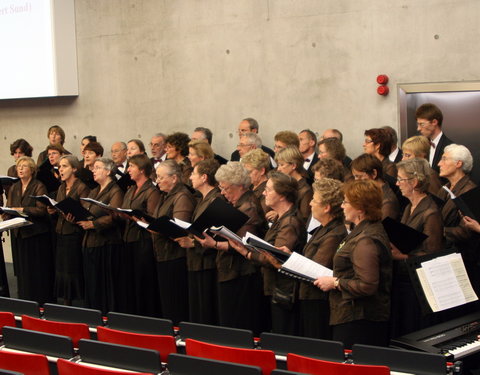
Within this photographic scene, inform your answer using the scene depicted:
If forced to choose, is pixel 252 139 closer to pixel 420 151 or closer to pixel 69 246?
pixel 420 151

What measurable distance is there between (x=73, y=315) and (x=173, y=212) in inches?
59.7

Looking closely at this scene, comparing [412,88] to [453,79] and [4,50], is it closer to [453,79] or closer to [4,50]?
[453,79]

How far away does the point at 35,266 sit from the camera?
748 centimetres

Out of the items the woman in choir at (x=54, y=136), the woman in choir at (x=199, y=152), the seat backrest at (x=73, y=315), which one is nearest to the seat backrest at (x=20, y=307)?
the seat backrest at (x=73, y=315)

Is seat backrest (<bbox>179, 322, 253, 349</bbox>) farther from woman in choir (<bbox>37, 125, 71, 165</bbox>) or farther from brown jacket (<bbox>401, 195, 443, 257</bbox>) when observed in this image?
woman in choir (<bbox>37, 125, 71, 165</bbox>)

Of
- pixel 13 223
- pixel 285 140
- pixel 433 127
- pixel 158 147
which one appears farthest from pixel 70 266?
pixel 433 127

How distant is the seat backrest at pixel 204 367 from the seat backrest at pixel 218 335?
0.56m

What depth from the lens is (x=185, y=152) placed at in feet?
25.0

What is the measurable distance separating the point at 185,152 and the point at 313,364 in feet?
14.4

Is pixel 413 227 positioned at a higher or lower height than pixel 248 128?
lower

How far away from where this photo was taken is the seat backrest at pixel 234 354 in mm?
3607

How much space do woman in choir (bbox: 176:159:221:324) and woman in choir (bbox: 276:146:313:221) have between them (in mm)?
533

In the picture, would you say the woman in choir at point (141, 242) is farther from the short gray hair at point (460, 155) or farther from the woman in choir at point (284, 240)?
the short gray hair at point (460, 155)

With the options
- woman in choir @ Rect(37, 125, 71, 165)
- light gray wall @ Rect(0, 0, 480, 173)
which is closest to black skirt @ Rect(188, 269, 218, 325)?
light gray wall @ Rect(0, 0, 480, 173)
